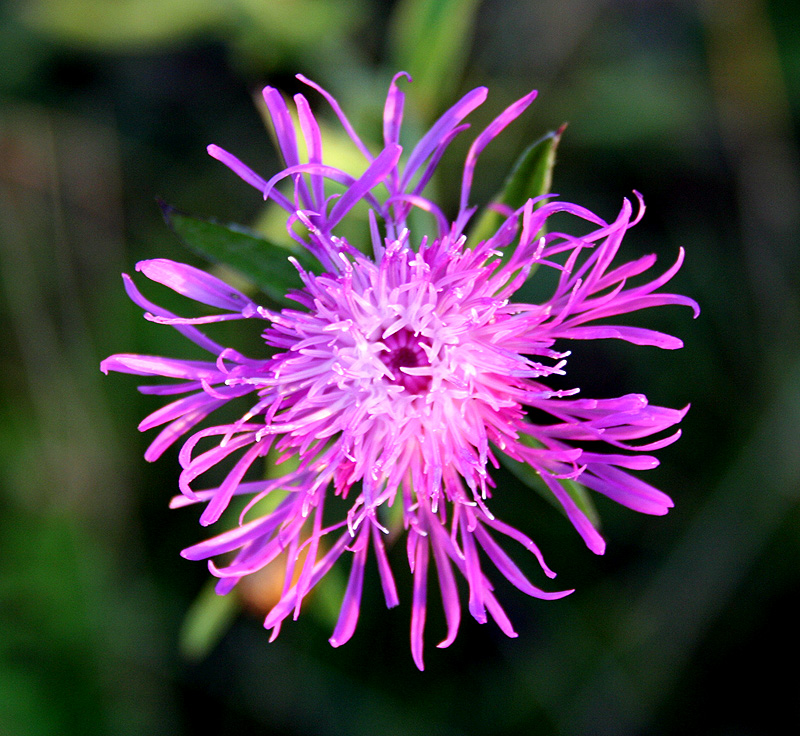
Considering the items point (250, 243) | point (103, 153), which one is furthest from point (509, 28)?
point (250, 243)

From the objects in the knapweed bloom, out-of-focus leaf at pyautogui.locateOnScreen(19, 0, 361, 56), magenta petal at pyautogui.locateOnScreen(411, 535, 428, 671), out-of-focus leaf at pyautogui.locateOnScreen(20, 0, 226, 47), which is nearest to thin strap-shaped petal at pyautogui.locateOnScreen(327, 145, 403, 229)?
the knapweed bloom

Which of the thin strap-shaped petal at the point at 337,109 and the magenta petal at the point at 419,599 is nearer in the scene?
the thin strap-shaped petal at the point at 337,109

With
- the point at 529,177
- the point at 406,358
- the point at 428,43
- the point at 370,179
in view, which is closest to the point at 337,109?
the point at 370,179

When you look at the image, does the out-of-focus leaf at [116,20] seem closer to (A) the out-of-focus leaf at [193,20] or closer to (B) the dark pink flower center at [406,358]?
(A) the out-of-focus leaf at [193,20]

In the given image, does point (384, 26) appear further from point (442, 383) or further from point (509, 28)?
point (442, 383)

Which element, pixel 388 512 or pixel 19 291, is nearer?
pixel 388 512

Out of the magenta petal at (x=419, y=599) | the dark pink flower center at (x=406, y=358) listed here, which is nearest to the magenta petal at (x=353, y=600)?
the magenta petal at (x=419, y=599)

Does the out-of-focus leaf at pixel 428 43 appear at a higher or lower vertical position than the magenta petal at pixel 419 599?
higher
